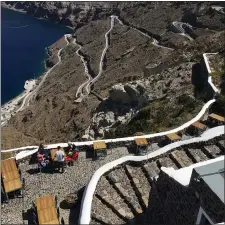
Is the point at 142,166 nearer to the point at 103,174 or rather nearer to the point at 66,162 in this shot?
the point at 103,174

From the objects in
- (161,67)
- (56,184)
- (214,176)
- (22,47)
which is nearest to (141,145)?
(56,184)

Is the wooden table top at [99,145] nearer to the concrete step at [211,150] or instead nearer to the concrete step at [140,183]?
the concrete step at [140,183]

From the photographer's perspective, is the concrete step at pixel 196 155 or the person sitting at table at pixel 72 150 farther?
the person sitting at table at pixel 72 150

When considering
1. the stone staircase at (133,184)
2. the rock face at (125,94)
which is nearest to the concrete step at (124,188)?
the stone staircase at (133,184)

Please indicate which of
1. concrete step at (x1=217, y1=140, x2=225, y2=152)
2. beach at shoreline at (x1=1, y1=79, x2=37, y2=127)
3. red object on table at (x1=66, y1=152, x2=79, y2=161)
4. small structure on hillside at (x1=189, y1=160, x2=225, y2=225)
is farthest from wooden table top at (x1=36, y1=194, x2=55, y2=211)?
beach at shoreline at (x1=1, y1=79, x2=37, y2=127)

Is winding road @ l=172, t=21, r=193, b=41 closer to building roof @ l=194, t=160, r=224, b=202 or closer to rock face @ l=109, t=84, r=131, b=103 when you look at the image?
rock face @ l=109, t=84, r=131, b=103
